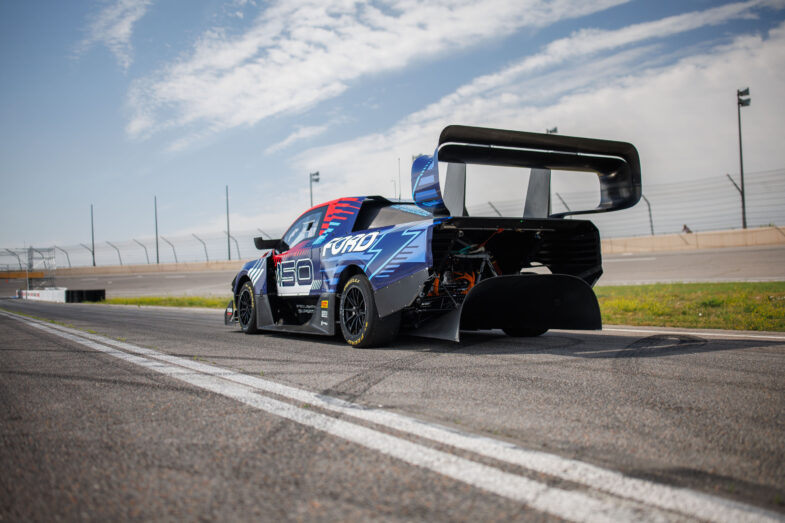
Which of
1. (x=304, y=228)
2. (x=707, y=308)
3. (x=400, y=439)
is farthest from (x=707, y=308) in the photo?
(x=400, y=439)

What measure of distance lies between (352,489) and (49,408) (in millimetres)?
2245

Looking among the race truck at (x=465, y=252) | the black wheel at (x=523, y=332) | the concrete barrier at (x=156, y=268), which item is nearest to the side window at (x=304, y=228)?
the race truck at (x=465, y=252)

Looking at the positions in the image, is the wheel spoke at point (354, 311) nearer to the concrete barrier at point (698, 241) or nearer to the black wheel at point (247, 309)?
the black wheel at point (247, 309)

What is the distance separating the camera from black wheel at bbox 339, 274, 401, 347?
573 centimetres

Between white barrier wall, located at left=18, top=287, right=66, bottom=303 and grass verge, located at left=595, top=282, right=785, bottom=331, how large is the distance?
101 ft

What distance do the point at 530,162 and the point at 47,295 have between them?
36.8 meters

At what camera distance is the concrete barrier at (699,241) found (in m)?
21.8

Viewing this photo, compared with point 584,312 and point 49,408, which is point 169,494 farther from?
point 584,312

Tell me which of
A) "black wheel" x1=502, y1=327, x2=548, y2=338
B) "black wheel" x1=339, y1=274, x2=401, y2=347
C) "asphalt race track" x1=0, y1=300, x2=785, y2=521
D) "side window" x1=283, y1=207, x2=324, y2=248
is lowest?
"black wheel" x1=502, y1=327, x2=548, y2=338

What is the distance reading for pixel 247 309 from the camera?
334 inches

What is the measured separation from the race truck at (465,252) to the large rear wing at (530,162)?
0.03 feet

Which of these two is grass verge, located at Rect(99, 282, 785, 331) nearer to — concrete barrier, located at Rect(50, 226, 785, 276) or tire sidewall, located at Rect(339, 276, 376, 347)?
tire sidewall, located at Rect(339, 276, 376, 347)

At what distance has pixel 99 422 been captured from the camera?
9.37 ft

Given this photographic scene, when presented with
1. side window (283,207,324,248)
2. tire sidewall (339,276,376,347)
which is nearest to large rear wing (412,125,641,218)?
tire sidewall (339,276,376,347)
